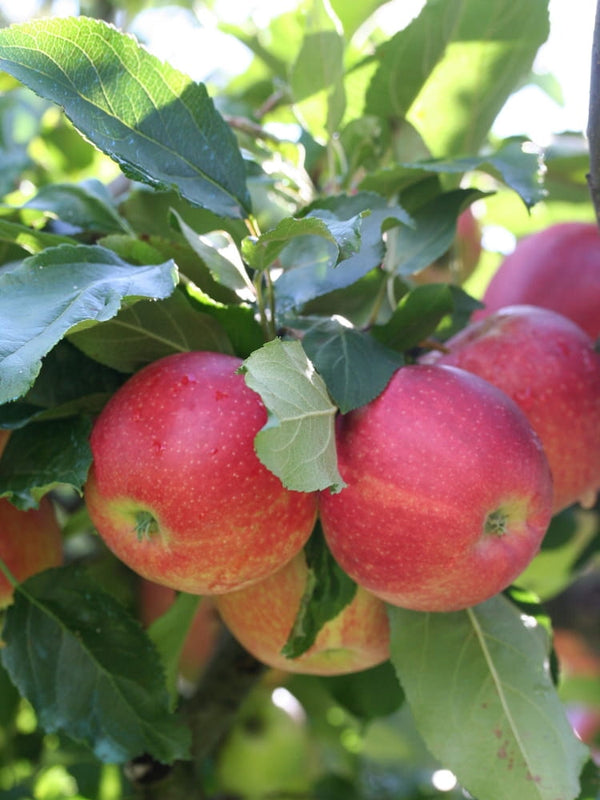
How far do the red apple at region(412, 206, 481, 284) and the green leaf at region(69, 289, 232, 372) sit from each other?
1.79 feet

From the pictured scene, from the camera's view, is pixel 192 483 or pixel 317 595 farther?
pixel 317 595

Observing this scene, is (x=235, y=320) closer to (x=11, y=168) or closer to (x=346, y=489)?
(x=346, y=489)

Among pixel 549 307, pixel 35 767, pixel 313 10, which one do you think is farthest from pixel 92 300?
pixel 35 767

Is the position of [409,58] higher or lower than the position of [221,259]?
higher

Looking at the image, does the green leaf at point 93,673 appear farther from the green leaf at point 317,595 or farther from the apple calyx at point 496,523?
the apple calyx at point 496,523

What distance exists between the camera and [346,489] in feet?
2.53

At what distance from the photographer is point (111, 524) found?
2.62 ft

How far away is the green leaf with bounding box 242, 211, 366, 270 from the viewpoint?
25.8 inches

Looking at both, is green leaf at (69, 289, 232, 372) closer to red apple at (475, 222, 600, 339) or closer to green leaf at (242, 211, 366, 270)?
green leaf at (242, 211, 366, 270)

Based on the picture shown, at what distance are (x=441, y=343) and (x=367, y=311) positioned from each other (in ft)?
0.30

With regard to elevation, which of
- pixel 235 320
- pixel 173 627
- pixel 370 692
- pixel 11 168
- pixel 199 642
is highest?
pixel 235 320

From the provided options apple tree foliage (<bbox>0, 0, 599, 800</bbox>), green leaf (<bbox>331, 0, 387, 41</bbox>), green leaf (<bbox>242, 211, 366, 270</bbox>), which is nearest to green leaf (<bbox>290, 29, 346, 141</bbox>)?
apple tree foliage (<bbox>0, 0, 599, 800</bbox>)

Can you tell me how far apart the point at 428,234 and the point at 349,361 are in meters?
0.27

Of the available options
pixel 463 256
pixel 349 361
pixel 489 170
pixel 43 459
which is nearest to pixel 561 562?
pixel 463 256
